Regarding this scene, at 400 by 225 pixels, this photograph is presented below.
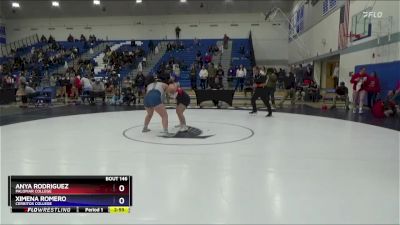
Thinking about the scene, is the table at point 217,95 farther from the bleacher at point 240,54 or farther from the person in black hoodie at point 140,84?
the bleacher at point 240,54

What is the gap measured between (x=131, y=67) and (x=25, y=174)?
810 inches

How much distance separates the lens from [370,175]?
4.14 m

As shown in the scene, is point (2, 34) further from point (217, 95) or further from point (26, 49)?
point (217, 95)

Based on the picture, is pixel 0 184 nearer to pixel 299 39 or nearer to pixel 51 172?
pixel 51 172

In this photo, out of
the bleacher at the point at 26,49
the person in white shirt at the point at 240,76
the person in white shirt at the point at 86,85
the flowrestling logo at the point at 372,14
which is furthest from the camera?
the bleacher at the point at 26,49

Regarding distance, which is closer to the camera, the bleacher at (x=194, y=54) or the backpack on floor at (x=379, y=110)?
the backpack on floor at (x=379, y=110)

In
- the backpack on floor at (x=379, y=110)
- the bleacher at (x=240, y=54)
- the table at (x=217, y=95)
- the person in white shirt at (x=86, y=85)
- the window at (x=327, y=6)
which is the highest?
the window at (x=327, y=6)

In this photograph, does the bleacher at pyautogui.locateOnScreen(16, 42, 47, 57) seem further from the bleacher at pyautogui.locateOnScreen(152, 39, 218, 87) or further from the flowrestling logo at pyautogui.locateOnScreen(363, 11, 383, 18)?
the flowrestling logo at pyautogui.locateOnScreen(363, 11, 383, 18)

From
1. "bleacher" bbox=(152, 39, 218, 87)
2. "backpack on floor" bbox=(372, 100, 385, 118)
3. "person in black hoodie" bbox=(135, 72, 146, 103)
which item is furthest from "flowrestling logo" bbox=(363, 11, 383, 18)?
"bleacher" bbox=(152, 39, 218, 87)

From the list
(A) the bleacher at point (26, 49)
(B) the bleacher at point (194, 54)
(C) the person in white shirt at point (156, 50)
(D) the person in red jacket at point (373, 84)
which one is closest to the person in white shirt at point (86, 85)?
(B) the bleacher at point (194, 54)

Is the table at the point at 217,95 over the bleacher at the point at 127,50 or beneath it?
beneath
